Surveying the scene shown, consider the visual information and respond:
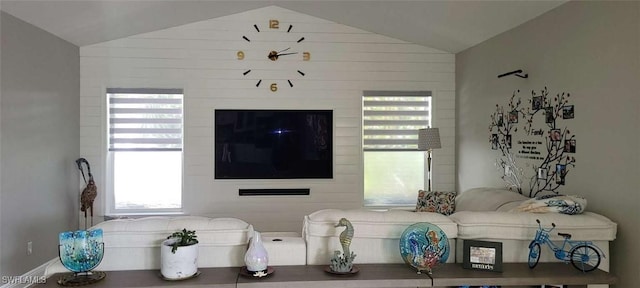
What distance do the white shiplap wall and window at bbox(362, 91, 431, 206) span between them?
0.13 meters

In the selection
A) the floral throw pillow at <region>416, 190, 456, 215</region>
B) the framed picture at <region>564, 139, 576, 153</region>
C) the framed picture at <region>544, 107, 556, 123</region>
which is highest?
the framed picture at <region>544, 107, 556, 123</region>

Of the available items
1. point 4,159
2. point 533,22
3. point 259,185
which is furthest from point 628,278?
point 4,159

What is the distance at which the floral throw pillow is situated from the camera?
452 centimetres

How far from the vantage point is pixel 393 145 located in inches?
228

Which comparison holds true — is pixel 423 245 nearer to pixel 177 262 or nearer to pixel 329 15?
pixel 177 262

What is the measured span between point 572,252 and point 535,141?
6.15 feet

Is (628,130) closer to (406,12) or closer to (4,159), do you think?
(406,12)

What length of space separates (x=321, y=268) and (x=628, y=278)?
6.75 feet

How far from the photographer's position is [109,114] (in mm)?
5402

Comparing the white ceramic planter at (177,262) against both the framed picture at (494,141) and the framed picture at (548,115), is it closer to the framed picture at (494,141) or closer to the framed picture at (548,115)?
the framed picture at (548,115)

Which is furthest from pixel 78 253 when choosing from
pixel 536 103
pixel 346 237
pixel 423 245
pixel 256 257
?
pixel 536 103

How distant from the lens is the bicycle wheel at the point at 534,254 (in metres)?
2.24

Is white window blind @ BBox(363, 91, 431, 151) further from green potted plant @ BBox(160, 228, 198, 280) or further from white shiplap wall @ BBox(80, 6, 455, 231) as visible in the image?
green potted plant @ BBox(160, 228, 198, 280)

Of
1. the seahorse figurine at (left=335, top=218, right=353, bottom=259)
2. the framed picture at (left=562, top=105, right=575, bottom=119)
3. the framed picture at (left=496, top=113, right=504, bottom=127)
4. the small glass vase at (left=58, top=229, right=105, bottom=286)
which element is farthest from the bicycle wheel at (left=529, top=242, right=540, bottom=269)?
the framed picture at (left=496, top=113, right=504, bottom=127)
